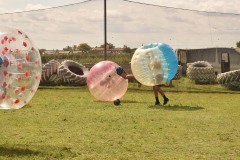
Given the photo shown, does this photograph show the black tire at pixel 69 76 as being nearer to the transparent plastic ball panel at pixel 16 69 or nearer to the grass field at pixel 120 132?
the grass field at pixel 120 132

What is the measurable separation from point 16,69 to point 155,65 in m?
5.71

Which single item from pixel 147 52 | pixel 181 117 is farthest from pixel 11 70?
pixel 147 52

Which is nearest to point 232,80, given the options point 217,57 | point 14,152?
point 217,57

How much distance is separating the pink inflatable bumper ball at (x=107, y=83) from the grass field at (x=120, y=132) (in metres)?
0.66

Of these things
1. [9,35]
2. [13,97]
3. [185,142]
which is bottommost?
[185,142]

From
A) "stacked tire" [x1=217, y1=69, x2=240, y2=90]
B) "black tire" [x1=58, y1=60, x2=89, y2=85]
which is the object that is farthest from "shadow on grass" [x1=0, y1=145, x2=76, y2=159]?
"black tire" [x1=58, y1=60, x2=89, y2=85]

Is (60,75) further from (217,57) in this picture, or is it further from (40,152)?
(40,152)

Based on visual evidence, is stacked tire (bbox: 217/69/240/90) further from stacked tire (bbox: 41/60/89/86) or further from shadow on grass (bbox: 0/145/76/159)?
shadow on grass (bbox: 0/145/76/159)

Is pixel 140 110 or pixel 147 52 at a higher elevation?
pixel 147 52

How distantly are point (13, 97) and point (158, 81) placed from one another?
591 centimetres

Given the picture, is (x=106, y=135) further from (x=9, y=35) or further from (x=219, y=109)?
(x=219, y=109)

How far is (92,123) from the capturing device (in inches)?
332

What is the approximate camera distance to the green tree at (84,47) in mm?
20938

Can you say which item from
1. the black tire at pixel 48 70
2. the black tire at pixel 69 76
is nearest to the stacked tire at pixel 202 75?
the black tire at pixel 69 76
